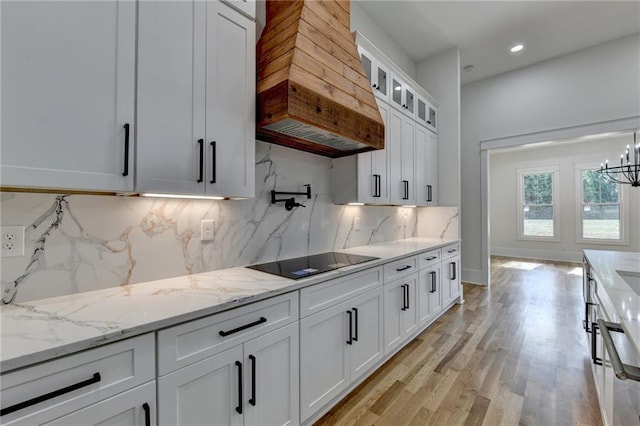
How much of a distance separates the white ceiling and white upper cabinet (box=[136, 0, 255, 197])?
7.92 ft

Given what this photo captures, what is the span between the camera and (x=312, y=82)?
168cm

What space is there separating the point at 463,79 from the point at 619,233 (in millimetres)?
5183

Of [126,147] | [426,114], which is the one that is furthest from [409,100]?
[126,147]

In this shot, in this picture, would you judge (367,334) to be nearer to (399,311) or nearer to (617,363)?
(399,311)

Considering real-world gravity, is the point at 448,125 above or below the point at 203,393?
above

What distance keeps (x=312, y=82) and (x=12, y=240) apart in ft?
5.29

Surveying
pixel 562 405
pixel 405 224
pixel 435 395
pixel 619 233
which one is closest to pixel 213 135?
pixel 435 395

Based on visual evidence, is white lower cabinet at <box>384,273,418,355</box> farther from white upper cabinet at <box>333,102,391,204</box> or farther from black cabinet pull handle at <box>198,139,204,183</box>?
black cabinet pull handle at <box>198,139,204,183</box>

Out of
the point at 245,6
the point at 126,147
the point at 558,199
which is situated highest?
the point at 245,6

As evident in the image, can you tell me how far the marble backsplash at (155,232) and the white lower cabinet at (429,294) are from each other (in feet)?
3.23

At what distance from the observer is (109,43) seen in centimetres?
113

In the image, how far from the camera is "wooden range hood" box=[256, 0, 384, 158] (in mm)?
1603

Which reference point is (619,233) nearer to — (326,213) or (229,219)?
(326,213)

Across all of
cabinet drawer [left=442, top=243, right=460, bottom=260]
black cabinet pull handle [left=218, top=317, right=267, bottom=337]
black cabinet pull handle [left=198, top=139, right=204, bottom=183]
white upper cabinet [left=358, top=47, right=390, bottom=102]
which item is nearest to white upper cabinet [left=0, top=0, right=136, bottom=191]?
black cabinet pull handle [left=198, top=139, right=204, bottom=183]
